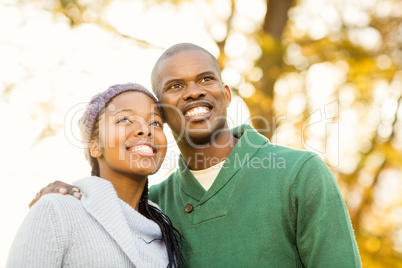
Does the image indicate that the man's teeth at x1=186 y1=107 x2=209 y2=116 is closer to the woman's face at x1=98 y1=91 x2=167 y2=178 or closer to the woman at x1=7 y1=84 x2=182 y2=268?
the woman at x1=7 y1=84 x2=182 y2=268

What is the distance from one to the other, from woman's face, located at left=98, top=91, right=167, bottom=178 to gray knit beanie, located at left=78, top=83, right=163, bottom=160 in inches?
1.3

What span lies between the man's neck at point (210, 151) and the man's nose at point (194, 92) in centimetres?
30

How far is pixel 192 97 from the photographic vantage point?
3121 mm

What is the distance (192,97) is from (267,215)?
0.92 m

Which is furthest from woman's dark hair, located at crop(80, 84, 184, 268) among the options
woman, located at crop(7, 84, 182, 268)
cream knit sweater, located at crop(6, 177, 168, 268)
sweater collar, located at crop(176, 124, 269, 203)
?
sweater collar, located at crop(176, 124, 269, 203)

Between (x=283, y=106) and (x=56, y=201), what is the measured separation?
4.86m

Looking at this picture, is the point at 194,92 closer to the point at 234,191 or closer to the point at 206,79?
the point at 206,79

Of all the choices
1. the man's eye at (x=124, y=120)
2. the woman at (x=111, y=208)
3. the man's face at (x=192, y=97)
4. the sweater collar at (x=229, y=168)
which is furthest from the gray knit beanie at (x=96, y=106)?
the sweater collar at (x=229, y=168)

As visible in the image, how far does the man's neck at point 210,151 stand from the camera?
3.20 m

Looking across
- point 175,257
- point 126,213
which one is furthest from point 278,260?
point 126,213

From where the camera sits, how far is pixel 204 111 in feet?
10.3

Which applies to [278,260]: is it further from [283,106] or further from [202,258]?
[283,106]

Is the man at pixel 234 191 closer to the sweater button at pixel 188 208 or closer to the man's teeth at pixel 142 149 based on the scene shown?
the sweater button at pixel 188 208

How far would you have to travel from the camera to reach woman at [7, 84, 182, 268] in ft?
7.29
